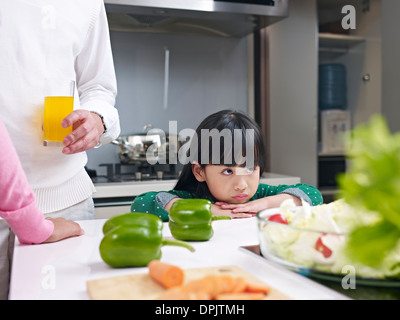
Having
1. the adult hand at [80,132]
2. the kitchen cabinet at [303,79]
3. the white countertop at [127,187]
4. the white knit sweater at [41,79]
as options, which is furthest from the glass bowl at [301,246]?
the kitchen cabinet at [303,79]

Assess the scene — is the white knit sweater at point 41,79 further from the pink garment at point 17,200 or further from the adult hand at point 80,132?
the pink garment at point 17,200

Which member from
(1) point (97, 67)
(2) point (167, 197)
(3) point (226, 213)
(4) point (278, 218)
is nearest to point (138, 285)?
(4) point (278, 218)

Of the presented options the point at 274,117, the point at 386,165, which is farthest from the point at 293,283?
the point at 274,117

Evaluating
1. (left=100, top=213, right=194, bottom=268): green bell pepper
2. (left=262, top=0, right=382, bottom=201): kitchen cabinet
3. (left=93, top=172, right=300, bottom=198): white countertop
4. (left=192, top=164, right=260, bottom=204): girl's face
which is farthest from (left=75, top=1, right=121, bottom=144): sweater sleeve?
(left=262, top=0, right=382, bottom=201): kitchen cabinet

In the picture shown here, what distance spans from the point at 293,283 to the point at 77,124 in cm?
Result: 72

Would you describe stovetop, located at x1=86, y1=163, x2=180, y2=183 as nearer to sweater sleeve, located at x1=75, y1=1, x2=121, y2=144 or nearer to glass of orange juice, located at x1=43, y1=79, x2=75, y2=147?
sweater sleeve, located at x1=75, y1=1, x2=121, y2=144

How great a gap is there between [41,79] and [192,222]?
597 mm

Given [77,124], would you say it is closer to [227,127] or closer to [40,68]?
[40,68]

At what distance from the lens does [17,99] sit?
117cm

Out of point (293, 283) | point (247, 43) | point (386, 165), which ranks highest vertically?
point (247, 43)

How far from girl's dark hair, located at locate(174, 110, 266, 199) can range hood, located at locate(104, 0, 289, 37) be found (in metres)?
0.91
